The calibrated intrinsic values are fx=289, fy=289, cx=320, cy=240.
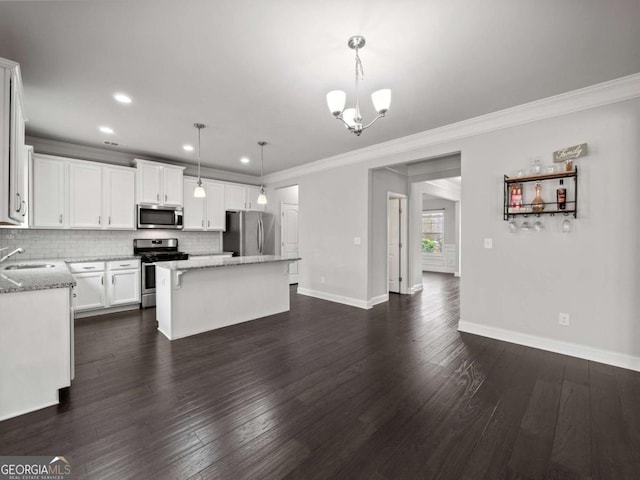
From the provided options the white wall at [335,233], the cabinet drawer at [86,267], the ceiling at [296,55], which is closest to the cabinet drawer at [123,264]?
the cabinet drawer at [86,267]

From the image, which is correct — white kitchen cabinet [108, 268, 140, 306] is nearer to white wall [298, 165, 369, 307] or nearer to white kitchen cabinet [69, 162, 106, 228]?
white kitchen cabinet [69, 162, 106, 228]

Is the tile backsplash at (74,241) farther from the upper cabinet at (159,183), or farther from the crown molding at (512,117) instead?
the crown molding at (512,117)

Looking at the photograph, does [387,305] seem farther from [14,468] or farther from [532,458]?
[14,468]

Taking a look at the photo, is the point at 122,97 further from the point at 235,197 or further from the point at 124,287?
the point at 235,197

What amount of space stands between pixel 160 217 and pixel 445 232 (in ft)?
27.6

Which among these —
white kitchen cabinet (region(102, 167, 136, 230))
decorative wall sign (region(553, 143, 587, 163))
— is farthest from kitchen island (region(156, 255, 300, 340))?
decorative wall sign (region(553, 143, 587, 163))

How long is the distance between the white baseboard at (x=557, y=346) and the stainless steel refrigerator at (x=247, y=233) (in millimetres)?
4260

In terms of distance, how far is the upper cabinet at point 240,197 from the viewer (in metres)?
6.33

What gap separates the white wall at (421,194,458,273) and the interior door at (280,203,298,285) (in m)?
4.65

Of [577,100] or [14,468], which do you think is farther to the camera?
[577,100]

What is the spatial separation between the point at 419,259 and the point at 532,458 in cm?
518

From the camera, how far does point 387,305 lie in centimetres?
517

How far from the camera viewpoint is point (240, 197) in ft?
21.4

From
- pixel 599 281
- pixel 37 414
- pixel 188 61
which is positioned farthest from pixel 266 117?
pixel 599 281
